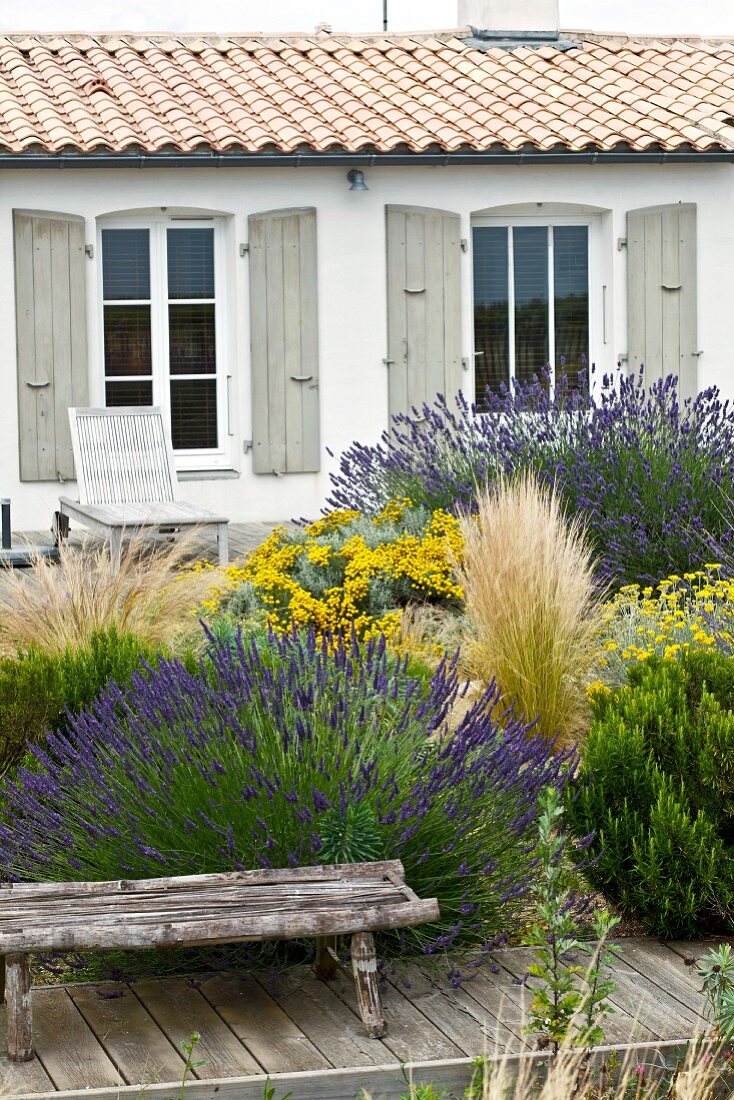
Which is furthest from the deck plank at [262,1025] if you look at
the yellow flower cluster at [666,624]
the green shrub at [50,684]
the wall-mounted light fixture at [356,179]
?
the wall-mounted light fixture at [356,179]

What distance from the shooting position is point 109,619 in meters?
6.64

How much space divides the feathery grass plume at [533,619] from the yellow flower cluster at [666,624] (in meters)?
0.12

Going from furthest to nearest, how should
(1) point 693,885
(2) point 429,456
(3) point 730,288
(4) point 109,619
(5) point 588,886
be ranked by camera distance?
(3) point 730,288
(2) point 429,456
(4) point 109,619
(5) point 588,886
(1) point 693,885

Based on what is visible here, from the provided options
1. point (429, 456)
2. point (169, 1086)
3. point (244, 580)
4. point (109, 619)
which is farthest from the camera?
point (429, 456)

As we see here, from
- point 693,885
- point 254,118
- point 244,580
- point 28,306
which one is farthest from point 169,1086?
point 254,118

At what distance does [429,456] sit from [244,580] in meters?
1.67

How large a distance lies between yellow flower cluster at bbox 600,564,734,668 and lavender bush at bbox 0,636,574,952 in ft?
5.33

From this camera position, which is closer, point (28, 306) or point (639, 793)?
point (639, 793)

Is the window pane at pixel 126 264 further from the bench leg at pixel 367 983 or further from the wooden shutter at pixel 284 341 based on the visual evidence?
the bench leg at pixel 367 983

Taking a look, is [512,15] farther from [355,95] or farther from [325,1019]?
[325,1019]

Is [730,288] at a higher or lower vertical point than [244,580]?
higher

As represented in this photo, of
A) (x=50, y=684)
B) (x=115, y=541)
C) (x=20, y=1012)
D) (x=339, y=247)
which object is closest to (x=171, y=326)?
(x=339, y=247)

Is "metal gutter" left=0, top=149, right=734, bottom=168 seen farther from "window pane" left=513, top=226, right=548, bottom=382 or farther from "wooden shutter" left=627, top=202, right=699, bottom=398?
"window pane" left=513, top=226, right=548, bottom=382

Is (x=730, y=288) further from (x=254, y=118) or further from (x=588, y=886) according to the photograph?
(x=588, y=886)
